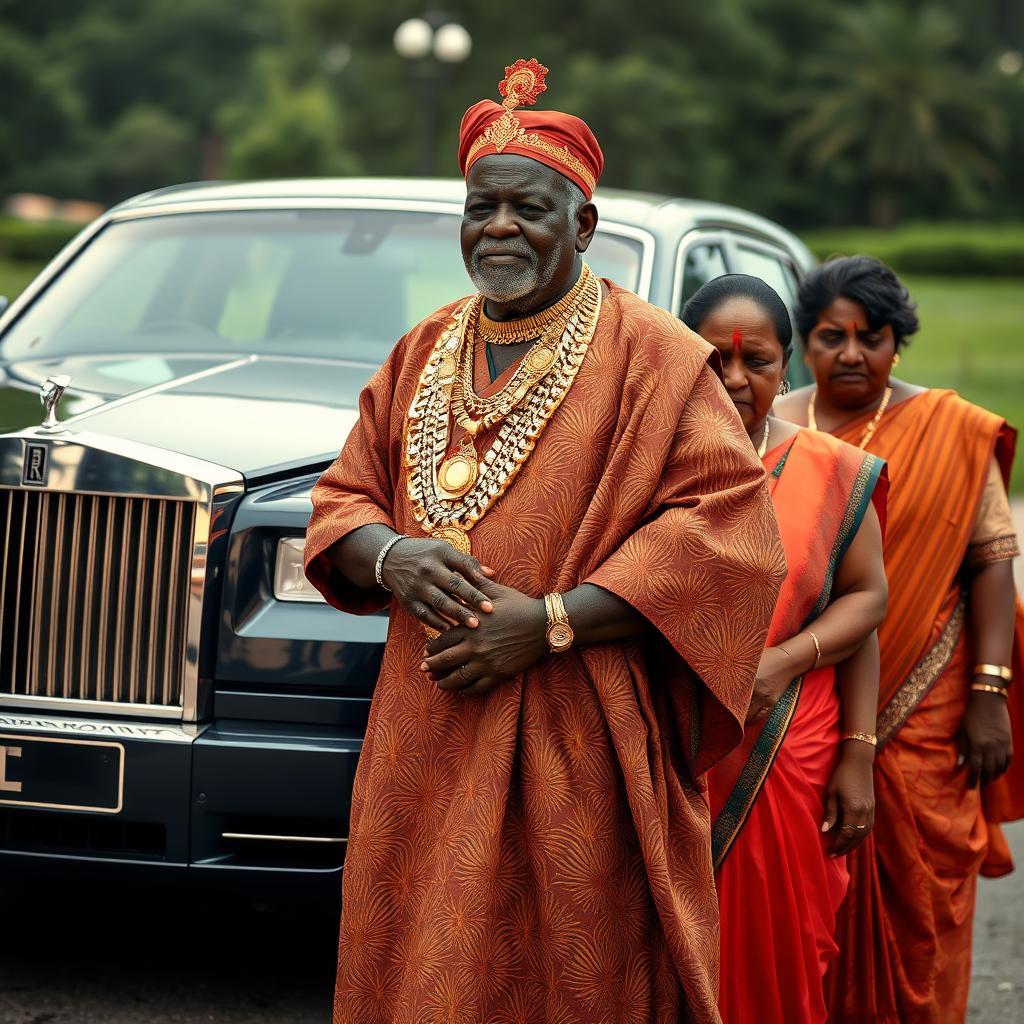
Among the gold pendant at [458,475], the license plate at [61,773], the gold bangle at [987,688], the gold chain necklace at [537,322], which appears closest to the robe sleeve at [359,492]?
the gold pendant at [458,475]

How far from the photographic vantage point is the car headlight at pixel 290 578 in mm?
3877

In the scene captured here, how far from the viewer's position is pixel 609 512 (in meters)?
2.82

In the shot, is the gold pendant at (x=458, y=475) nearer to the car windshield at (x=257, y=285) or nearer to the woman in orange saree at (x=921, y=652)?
the woman in orange saree at (x=921, y=652)

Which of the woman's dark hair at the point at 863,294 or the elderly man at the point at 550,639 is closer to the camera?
the elderly man at the point at 550,639

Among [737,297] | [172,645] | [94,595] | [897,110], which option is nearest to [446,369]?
[737,297]

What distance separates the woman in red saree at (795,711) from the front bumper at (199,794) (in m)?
0.94

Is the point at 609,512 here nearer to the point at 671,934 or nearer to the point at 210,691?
the point at 671,934

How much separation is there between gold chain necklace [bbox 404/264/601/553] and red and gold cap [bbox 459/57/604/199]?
0.72ft

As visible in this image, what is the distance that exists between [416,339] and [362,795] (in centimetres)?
85

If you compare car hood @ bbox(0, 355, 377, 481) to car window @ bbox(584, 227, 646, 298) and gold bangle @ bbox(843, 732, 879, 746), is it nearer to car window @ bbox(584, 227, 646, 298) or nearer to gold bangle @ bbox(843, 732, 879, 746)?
car window @ bbox(584, 227, 646, 298)

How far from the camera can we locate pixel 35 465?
3.98 meters

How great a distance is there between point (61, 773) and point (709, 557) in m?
1.82

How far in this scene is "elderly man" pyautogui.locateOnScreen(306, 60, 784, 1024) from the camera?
2.78 m

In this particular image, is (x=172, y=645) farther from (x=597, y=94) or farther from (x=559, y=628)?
(x=597, y=94)
